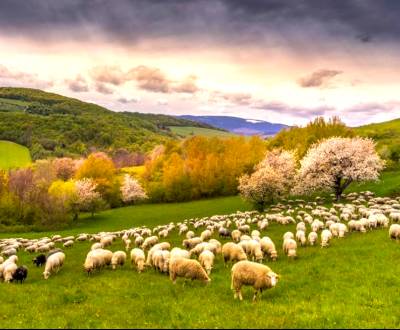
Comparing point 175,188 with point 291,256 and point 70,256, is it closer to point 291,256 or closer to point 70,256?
point 70,256

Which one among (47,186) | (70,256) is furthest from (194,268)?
(47,186)

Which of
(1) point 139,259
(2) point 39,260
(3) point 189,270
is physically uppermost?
(3) point 189,270

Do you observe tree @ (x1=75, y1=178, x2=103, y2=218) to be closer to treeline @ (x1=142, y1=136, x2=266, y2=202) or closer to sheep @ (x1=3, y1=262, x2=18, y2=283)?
treeline @ (x1=142, y1=136, x2=266, y2=202)

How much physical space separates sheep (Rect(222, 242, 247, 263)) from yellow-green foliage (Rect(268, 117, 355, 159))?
5842cm

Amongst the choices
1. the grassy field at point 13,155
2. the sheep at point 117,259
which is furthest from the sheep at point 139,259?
the grassy field at point 13,155

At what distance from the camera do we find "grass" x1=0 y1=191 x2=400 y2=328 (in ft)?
42.2

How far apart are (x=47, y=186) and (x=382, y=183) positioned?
235ft

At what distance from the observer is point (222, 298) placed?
15.8m

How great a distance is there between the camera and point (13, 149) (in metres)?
178

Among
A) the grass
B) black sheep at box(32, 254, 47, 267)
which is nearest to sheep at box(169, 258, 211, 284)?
the grass

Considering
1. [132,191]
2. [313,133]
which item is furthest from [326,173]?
[132,191]

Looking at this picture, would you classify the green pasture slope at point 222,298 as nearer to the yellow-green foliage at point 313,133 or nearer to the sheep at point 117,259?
the sheep at point 117,259

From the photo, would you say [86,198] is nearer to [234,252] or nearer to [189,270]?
[234,252]

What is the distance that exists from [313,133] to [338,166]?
28687mm
